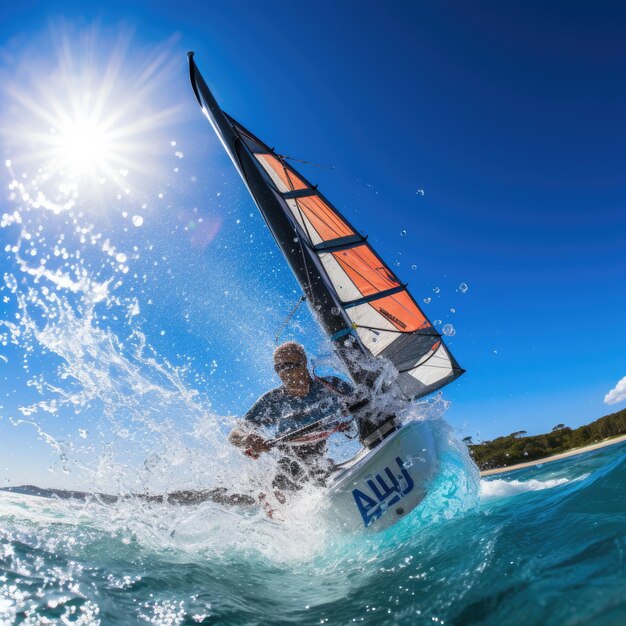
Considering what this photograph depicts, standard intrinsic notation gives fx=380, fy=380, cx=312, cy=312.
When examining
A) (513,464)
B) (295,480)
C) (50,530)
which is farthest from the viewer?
(513,464)

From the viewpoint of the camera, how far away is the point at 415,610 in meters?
1.67

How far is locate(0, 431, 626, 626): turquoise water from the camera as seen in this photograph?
1.60m

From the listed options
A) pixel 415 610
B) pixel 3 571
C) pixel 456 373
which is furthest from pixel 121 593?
pixel 456 373

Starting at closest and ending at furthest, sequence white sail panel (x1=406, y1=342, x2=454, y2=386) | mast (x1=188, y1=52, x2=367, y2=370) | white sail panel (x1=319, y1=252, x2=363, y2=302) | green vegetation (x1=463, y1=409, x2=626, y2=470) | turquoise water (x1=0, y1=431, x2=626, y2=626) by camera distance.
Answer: turquoise water (x1=0, y1=431, x2=626, y2=626)
mast (x1=188, y1=52, x2=367, y2=370)
white sail panel (x1=319, y1=252, x2=363, y2=302)
white sail panel (x1=406, y1=342, x2=454, y2=386)
green vegetation (x1=463, y1=409, x2=626, y2=470)

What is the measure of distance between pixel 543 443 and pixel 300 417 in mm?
22022

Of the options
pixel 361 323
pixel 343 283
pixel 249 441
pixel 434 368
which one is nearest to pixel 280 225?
pixel 249 441

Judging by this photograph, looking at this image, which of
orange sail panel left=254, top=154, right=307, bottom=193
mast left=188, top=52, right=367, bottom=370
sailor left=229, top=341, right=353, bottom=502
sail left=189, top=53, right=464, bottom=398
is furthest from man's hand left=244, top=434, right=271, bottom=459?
orange sail panel left=254, top=154, right=307, bottom=193

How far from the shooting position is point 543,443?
21141 mm

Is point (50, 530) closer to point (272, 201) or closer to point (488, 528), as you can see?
point (488, 528)

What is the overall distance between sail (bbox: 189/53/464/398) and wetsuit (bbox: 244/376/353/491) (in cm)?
44

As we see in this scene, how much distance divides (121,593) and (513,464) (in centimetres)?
2244

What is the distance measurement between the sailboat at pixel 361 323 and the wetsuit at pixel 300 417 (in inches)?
11.8

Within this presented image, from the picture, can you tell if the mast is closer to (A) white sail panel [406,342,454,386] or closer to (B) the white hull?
(B) the white hull

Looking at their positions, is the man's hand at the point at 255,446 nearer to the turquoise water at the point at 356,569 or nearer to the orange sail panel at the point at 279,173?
the turquoise water at the point at 356,569
